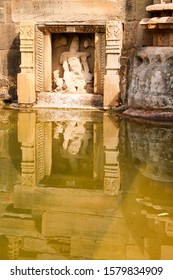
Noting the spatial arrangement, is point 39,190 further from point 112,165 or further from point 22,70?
point 22,70

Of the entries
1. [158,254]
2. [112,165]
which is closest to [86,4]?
[112,165]

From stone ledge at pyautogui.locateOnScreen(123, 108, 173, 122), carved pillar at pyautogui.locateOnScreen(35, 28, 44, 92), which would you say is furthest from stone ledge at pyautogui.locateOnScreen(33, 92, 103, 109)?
stone ledge at pyautogui.locateOnScreen(123, 108, 173, 122)

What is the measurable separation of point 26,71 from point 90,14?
5.10ft

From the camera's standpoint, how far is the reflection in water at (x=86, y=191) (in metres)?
3.15

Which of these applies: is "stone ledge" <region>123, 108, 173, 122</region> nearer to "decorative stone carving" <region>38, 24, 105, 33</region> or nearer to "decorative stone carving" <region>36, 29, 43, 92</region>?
"decorative stone carving" <region>38, 24, 105, 33</region>

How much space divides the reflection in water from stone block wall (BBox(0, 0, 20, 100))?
2682 mm

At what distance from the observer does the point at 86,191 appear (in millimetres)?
4281

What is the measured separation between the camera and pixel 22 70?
29.8 feet

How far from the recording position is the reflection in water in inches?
124

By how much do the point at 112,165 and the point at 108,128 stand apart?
1979mm

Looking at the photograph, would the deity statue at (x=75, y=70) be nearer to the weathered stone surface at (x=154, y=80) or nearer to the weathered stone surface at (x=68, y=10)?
the weathered stone surface at (x=68, y=10)

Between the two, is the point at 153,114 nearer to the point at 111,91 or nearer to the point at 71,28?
the point at 111,91

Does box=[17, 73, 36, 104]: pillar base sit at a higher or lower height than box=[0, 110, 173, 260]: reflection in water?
higher

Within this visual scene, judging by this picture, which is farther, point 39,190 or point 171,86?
point 171,86
